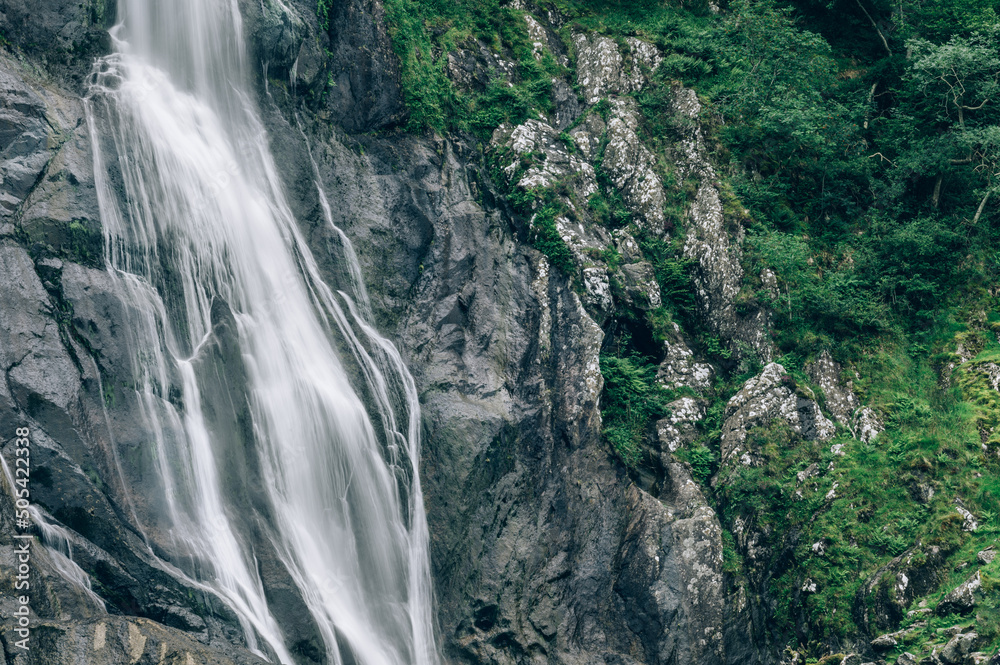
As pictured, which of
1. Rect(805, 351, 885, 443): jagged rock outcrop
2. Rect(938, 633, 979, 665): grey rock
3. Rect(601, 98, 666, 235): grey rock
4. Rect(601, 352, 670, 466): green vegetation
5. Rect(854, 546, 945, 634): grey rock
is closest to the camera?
Rect(938, 633, 979, 665): grey rock

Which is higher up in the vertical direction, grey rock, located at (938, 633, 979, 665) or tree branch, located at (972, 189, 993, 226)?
tree branch, located at (972, 189, 993, 226)

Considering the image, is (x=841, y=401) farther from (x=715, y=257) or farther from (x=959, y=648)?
(x=959, y=648)

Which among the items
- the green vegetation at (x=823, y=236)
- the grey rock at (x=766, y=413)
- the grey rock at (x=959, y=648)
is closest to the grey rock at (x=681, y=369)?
the green vegetation at (x=823, y=236)

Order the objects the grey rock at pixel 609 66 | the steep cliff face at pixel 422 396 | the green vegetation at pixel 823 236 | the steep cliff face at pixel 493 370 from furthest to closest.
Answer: the grey rock at pixel 609 66 < the green vegetation at pixel 823 236 < the steep cliff face at pixel 493 370 < the steep cliff face at pixel 422 396

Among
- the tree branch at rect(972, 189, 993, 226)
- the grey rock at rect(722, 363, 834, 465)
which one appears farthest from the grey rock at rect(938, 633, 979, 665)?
the tree branch at rect(972, 189, 993, 226)

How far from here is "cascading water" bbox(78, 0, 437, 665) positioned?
10.0 metres

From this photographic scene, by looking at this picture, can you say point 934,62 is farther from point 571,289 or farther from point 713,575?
point 713,575

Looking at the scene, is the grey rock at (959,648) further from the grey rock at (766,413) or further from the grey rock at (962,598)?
the grey rock at (766,413)

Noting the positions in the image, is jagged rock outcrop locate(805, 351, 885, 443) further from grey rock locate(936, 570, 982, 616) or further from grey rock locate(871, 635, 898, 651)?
grey rock locate(871, 635, 898, 651)

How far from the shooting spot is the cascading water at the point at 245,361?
10016 millimetres

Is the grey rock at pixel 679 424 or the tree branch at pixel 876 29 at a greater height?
the tree branch at pixel 876 29

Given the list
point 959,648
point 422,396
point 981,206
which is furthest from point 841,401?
point 422,396

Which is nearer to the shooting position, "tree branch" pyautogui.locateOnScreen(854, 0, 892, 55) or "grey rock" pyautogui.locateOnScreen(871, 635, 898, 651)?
"grey rock" pyautogui.locateOnScreen(871, 635, 898, 651)

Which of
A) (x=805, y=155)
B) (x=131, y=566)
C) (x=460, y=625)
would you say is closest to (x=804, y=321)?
(x=805, y=155)
